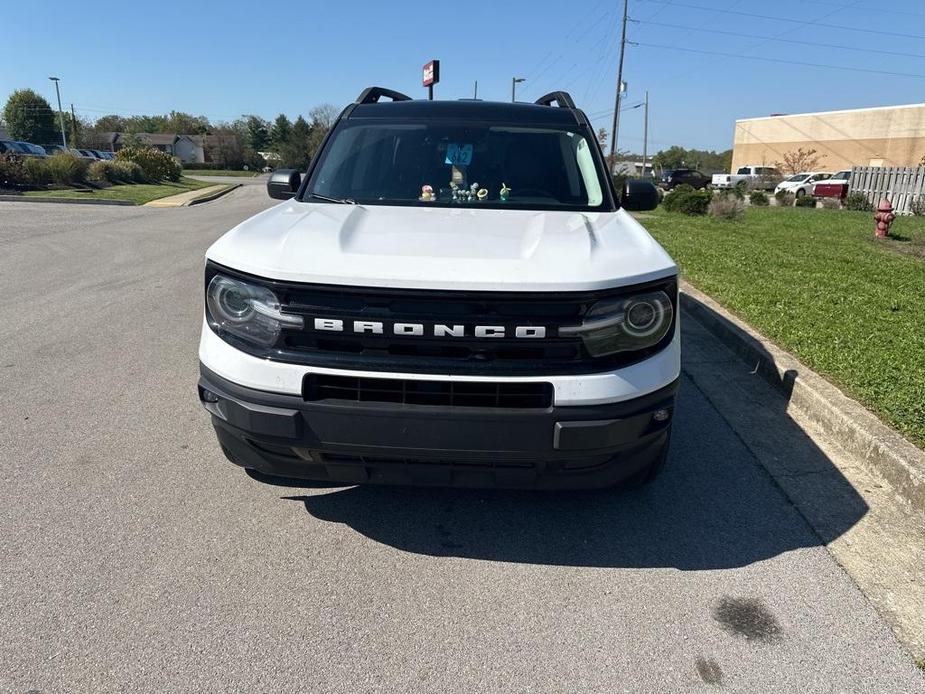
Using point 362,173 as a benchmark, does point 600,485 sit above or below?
below

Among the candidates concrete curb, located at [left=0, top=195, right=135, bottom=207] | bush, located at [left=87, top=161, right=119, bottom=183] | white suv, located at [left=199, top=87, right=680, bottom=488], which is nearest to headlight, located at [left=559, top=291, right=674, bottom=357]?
white suv, located at [left=199, top=87, right=680, bottom=488]

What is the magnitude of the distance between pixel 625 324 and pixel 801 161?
6486 centimetres

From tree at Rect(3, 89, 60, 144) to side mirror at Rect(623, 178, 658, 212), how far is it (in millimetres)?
104487

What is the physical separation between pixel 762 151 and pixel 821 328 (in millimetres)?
69067

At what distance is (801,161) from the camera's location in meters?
58.8

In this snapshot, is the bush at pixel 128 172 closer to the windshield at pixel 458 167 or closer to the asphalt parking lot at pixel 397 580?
the asphalt parking lot at pixel 397 580

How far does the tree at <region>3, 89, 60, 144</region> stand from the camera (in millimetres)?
88688

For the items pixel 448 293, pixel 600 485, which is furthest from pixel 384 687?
pixel 448 293

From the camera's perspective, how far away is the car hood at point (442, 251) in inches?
100

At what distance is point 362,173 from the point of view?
13.3 ft

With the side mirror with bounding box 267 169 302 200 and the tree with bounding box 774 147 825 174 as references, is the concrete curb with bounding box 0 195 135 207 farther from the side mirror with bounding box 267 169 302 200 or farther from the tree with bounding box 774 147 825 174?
the tree with bounding box 774 147 825 174

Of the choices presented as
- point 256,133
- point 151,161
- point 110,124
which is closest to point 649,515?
point 151,161

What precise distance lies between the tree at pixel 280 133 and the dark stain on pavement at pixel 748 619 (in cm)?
8758

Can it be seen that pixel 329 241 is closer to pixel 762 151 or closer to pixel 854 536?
pixel 854 536
